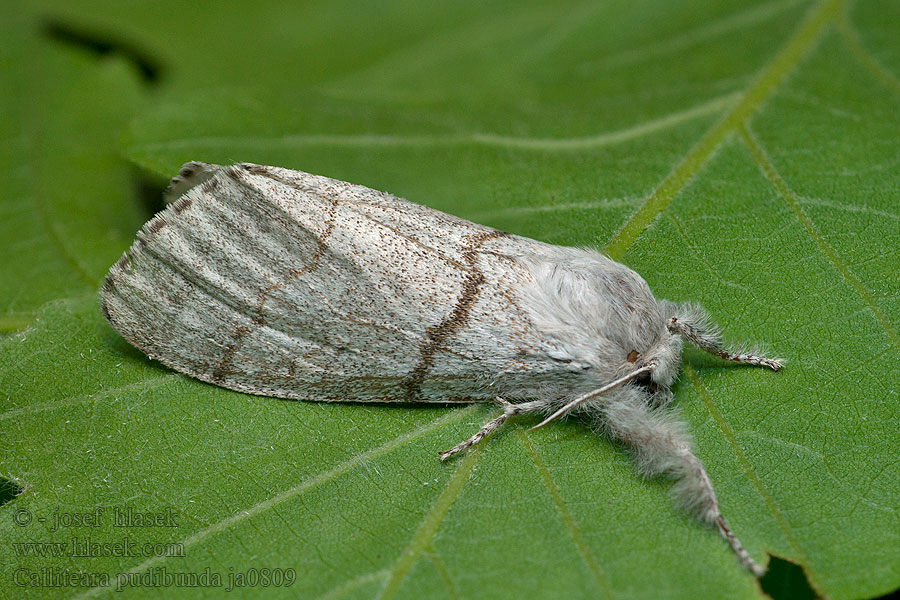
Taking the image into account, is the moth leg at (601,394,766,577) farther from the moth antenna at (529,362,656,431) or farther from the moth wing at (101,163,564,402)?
the moth wing at (101,163,564,402)

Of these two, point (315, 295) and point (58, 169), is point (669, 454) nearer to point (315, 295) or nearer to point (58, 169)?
point (315, 295)

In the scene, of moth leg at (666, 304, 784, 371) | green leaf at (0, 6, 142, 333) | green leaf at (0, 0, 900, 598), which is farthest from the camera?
green leaf at (0, 6, 142, 333)

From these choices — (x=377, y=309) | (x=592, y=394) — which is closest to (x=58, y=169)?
(x=377, y=309)

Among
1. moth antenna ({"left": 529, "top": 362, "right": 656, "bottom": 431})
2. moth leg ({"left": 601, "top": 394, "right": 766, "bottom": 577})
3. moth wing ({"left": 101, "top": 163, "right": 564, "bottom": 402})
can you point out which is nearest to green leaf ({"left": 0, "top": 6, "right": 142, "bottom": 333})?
moth wing ({"left": 101, "top": 163, "right": 564, "bottom": 402})

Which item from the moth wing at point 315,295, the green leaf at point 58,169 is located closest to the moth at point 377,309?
the moth wing at point 315,295

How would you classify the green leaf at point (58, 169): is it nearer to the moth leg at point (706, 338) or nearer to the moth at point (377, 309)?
the moth at point (377, 309)

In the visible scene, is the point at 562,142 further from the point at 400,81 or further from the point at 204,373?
the point at 204,373

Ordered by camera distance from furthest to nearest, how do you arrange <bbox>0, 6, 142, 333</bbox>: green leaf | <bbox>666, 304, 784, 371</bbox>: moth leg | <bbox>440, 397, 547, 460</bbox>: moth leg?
<bbox>0, 6, 142, 333</bbox>: green leaf → <bbox>666, 304, 784, 371</bbox>: moth leg → <bbox>440, 397, 547, 460</bbox>: moth leg
